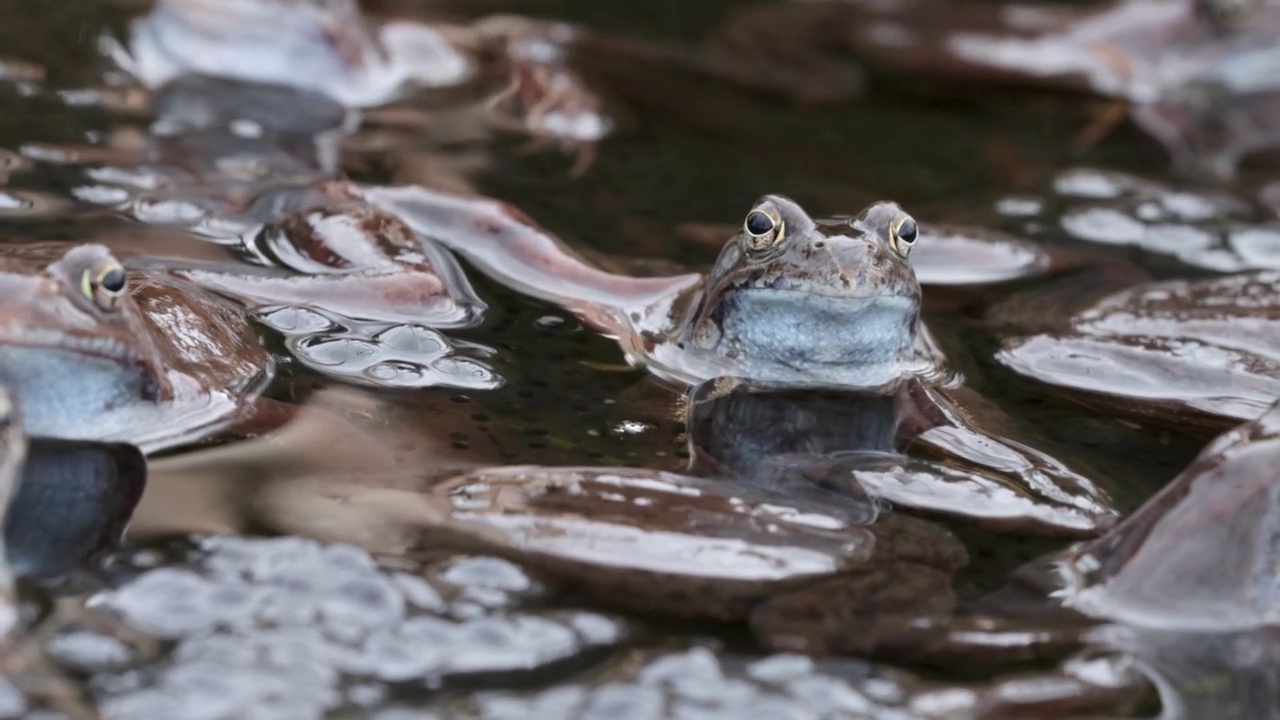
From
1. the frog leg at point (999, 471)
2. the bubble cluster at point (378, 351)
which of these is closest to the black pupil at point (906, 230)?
the frog leg at point (999, 471)

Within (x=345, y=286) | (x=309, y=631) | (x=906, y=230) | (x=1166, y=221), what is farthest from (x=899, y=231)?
(x=309, y=631)

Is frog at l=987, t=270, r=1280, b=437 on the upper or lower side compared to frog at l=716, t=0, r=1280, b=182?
lower

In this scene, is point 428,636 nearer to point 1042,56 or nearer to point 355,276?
point 355,276

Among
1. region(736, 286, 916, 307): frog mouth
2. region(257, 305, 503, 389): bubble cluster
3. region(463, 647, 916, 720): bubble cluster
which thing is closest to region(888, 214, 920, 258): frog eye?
region(736, 286, 916, 307): frog mouth

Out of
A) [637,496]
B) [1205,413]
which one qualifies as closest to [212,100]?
[637,496]

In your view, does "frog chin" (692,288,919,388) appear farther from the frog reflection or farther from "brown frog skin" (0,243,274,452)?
"brown frog skin" (0,243,274,452)

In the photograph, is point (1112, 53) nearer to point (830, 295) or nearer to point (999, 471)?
point (830, 295)
